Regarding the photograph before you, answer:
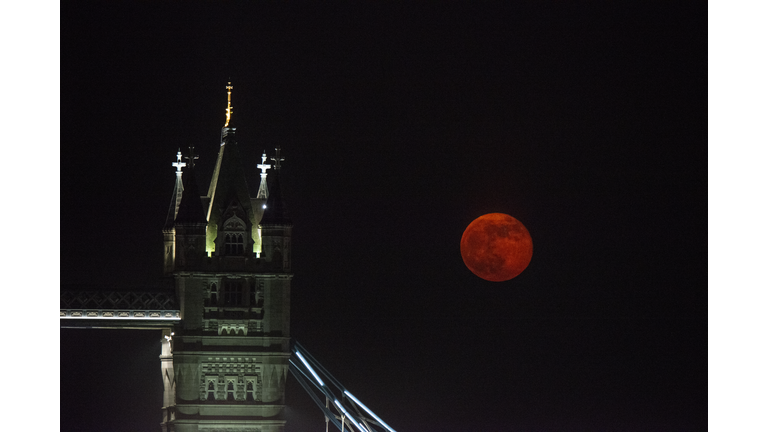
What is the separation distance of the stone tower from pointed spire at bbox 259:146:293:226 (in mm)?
33

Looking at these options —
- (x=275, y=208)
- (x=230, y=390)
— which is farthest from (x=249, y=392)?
(x=275, y=208)

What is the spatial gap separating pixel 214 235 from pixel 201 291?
2.01 metres

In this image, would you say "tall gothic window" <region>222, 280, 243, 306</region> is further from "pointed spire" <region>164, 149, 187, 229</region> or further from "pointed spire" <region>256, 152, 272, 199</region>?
"pointed spire" <region>164, 149, 187, 229</region>

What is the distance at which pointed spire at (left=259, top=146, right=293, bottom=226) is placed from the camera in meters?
45.4

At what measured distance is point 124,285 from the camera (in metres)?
44.9

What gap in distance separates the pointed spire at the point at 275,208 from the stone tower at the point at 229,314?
33mm

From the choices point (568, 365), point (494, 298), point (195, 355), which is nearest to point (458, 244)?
point (494, 298)

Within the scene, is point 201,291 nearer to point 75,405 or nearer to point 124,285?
point 124,285

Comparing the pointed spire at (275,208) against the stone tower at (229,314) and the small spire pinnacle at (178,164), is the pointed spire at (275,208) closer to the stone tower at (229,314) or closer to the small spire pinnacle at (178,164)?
the stone tower at (229,314)

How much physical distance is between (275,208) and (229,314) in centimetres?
386

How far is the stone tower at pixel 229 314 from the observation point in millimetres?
44438

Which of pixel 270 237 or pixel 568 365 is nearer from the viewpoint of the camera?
pixel 270 237

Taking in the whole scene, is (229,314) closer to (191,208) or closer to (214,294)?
(214,294)

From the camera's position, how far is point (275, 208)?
45562 millimetres
